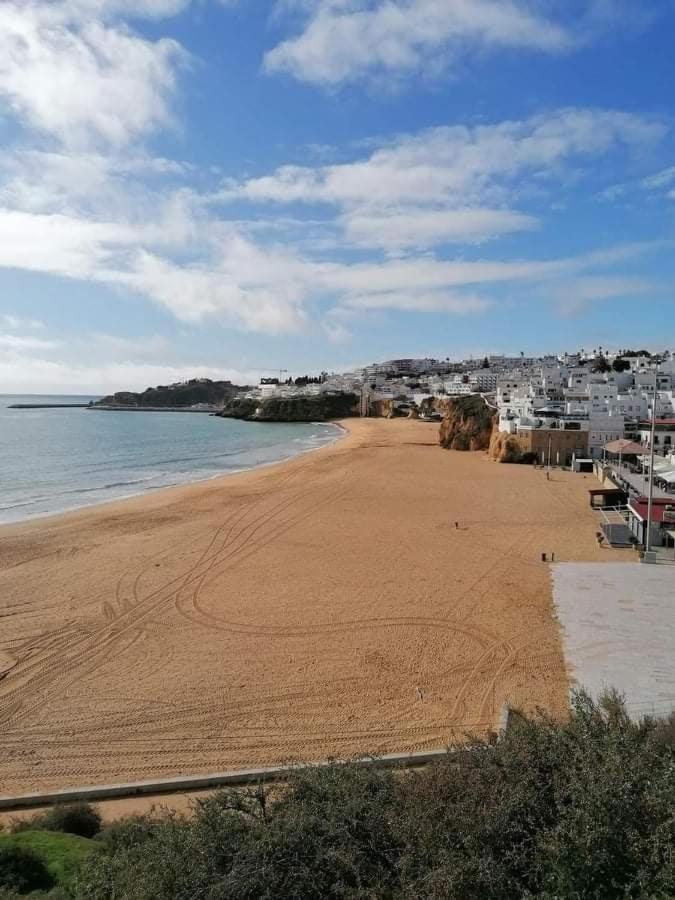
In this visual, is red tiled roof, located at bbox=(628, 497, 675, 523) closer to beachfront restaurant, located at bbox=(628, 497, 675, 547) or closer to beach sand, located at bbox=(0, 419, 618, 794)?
beachfront restaurant, located at bbox=(628, 497, 675, 547)

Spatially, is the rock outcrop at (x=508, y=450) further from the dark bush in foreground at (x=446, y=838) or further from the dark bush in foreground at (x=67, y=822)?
the dark bush in foreground at (x=67, y=822)

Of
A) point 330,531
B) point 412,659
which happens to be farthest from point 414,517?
point 412,659

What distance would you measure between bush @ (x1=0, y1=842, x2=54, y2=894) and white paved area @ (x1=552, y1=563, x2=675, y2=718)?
7715mm

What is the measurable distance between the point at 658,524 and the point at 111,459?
3983 cm

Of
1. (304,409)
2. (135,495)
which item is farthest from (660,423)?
(304,409)

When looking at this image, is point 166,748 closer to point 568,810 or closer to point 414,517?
point 568,810

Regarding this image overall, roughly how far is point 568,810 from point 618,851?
407mm

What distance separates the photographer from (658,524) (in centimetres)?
1861

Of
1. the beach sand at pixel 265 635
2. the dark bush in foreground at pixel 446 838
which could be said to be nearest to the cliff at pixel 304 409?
the beach sand at pixel 265 635

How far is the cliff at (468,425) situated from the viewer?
50.8 meters

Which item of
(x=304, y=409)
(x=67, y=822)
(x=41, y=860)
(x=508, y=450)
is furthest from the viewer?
(x=304, y=409)

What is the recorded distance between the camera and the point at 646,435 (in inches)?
1465

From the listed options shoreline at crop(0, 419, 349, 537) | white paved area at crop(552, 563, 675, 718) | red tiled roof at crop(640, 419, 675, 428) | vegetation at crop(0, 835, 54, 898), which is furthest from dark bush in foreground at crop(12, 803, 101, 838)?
red tiled roof at crop(640, 419, 675, 428)

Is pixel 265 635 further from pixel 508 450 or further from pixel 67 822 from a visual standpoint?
pixel 508 450
